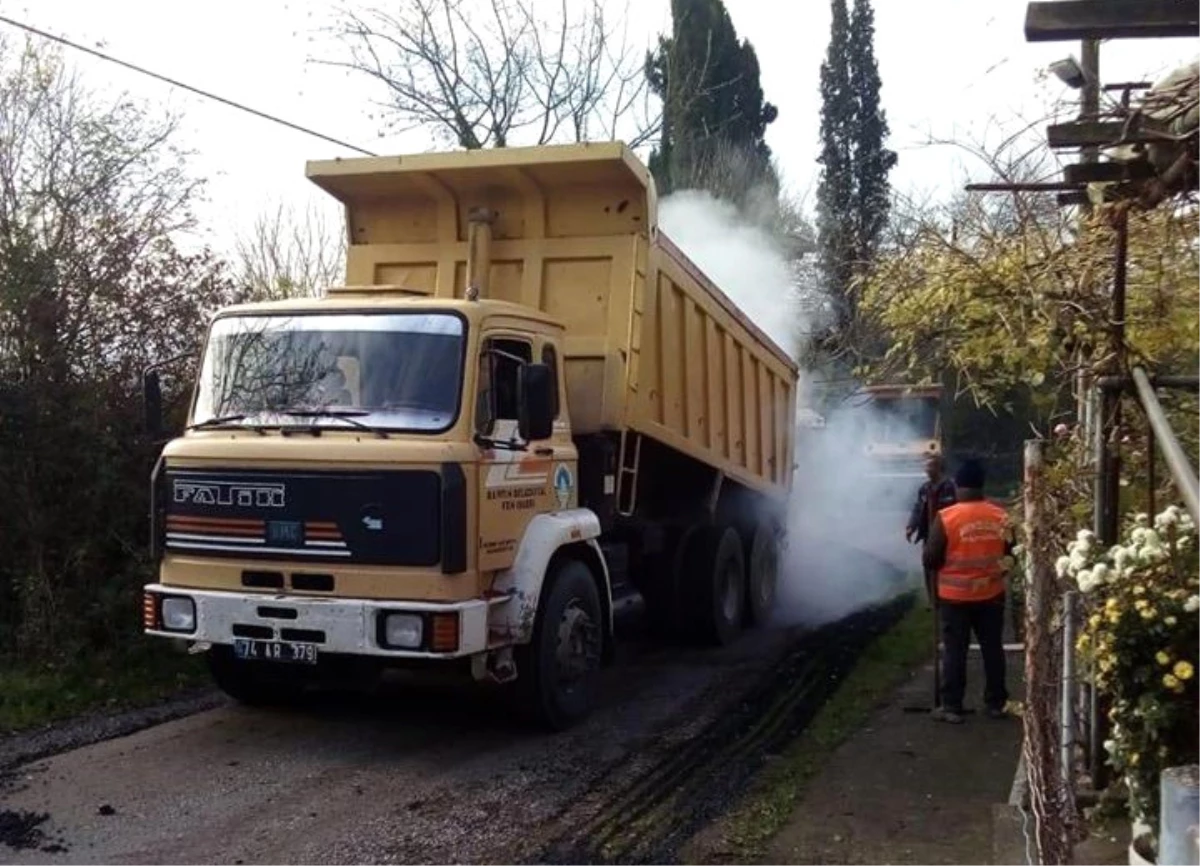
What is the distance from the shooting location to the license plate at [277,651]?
22.7 ft

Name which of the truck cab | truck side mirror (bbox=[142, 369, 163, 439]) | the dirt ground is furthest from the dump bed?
the truck cab

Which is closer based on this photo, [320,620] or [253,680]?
[320,620]

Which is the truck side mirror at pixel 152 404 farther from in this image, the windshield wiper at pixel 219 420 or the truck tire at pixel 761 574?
the truck tire at pixel 761 574

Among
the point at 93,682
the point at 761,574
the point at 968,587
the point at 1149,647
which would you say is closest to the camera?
the point at 1149,647

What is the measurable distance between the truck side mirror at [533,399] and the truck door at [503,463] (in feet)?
0.31

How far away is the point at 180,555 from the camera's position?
736 centimetres

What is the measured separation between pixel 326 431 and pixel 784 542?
24.1 ft

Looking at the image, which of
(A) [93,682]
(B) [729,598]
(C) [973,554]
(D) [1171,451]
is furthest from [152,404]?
(D) [1171,451]

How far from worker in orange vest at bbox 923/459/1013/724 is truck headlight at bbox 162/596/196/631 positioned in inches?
171

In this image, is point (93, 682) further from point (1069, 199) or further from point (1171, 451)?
point (1171, 451)

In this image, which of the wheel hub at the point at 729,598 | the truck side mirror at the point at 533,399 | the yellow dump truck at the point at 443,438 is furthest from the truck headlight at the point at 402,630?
the wheel hub at the point at 729,598

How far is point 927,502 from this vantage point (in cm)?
1142

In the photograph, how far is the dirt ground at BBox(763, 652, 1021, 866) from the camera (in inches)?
222

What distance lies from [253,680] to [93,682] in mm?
1238
